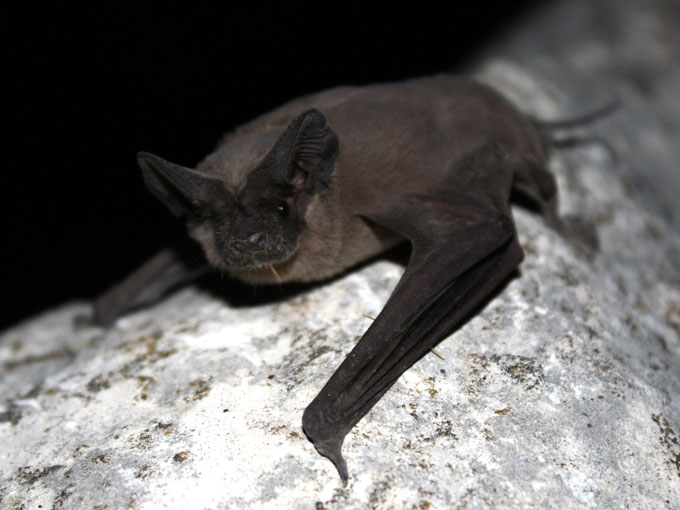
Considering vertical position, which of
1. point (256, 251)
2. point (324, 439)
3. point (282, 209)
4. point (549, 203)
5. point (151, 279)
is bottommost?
point (151, 279)

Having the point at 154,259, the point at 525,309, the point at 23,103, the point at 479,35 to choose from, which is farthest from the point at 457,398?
the point at 479,35

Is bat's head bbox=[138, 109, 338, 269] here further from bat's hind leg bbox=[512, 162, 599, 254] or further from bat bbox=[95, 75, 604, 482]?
bat's hind leg bbox=[512, 162, 599, 254]

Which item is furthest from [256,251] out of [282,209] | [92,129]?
[92,129]

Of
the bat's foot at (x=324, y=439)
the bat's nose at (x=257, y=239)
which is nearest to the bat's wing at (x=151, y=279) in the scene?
the bat's nose at (x=257, y=239)

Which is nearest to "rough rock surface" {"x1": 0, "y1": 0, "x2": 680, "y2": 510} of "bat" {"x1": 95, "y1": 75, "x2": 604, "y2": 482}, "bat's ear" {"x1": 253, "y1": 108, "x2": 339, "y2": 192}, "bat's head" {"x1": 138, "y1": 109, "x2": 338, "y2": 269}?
"bat" {"x1": 95, "y1": 75, "x2": 604, "y2": 482}

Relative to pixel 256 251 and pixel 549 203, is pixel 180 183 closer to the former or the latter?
pixel 256 251

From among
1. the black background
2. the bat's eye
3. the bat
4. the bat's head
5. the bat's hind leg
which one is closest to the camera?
the bat

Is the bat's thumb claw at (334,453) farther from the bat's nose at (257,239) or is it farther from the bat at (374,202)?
the bat's nose at (257,239)
